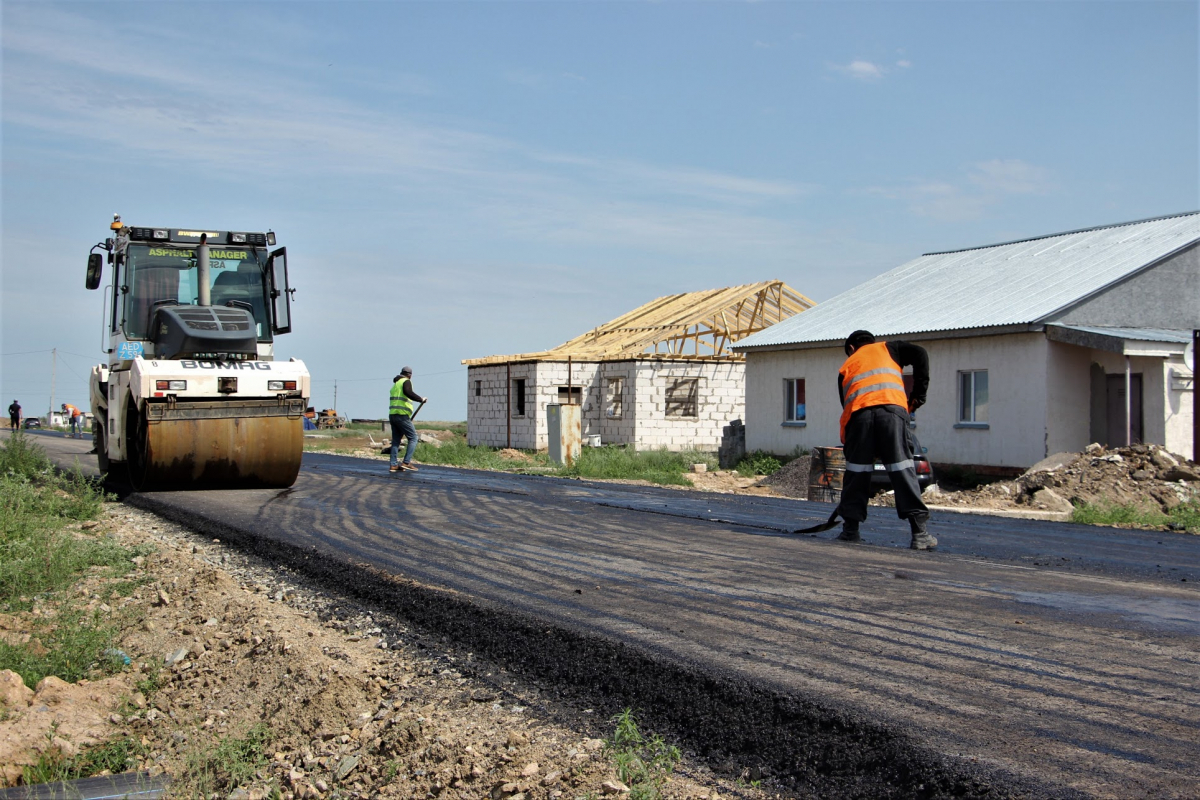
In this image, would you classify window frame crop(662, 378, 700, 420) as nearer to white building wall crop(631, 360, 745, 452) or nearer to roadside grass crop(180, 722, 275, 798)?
white building wall crop(631, 360, 745, 452)

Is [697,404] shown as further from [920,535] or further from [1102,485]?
[920,535]

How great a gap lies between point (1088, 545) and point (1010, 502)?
6.64 meters

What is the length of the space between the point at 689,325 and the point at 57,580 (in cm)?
2520

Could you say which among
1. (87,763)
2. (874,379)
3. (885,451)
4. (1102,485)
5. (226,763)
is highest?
(874,379)

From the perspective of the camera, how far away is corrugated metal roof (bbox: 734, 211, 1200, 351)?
2045 centimetres

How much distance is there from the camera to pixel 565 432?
2484 cm

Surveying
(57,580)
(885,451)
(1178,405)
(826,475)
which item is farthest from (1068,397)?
(57,580)

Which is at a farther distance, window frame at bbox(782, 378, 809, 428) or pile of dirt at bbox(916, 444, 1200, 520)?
window frame at bbox(782, 378, 809, 428)

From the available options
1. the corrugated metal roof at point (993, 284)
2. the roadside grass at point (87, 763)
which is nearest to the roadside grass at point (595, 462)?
the corrugated metal roof at point (993, 284)

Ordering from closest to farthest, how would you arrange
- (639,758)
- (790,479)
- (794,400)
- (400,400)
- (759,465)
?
1. (639,758)
2. (400,400)
3. (790,479)
4. (759,465)
5. (794,400)

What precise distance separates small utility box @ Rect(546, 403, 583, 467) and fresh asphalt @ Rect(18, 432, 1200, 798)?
14267 mm

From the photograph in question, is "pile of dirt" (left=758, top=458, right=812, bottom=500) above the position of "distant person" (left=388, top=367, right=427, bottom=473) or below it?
below

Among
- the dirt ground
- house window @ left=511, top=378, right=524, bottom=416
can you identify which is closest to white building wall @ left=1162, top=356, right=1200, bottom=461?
the dirt ground

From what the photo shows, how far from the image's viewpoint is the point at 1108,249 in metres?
23.1
